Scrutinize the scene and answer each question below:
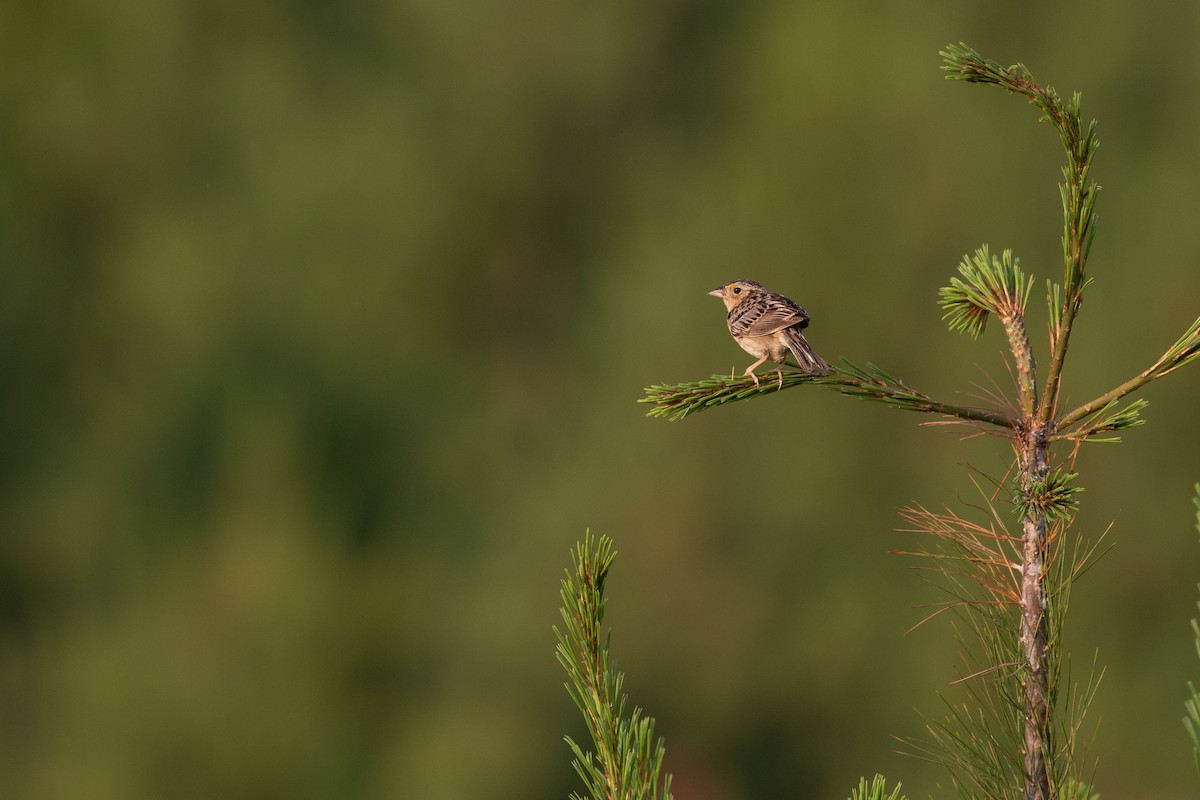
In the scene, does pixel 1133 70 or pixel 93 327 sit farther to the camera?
pixel 93 327

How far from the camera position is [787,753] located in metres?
21.3

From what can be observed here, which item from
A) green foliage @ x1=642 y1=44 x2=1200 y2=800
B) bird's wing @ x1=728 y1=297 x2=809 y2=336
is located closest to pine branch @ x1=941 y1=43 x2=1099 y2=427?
green foliage @ x1=642 y1=44 x2=1200 y2=800

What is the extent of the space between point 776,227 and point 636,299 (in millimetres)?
2495

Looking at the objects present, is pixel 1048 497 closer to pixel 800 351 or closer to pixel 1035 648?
pixel 1035 648

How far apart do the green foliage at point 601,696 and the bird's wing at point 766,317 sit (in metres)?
2.76

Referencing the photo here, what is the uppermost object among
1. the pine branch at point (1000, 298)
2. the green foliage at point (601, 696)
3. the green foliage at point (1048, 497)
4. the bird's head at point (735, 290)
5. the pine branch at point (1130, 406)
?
the bird's head at point (735, 290)

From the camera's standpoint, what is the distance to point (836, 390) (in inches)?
136

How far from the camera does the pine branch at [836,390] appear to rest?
278 cm

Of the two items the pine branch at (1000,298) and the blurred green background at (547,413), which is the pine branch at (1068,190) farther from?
the blurred green background at (547,413)

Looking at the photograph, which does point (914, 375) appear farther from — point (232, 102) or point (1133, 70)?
point (232, 102)

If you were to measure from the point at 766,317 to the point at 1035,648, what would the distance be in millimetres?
2873

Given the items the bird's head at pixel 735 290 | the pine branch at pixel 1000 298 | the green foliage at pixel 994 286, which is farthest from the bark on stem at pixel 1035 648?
the bird's head at pixel 735 290

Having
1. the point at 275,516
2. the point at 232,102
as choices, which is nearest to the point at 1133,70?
the point at 275,516

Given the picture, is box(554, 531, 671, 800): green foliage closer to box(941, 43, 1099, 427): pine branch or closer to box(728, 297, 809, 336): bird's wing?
box(941, 43, 1099, 427): pine branch
